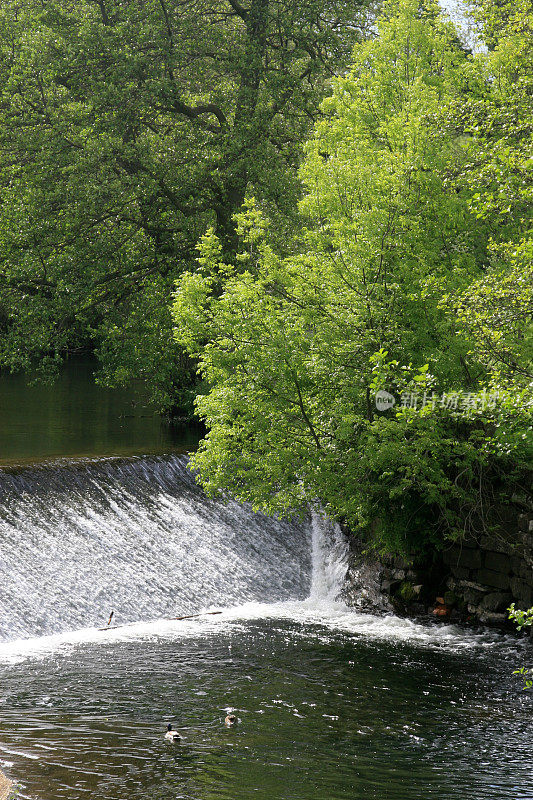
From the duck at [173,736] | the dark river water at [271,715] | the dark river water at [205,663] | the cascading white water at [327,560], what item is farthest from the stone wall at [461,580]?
the duck at [173,736]

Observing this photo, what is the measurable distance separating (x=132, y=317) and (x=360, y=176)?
28.0ft

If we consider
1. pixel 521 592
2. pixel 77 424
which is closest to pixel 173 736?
pixel 521 592

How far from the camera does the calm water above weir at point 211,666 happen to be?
7461 millimetres

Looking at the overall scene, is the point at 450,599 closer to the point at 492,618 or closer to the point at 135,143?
the point at 492,618

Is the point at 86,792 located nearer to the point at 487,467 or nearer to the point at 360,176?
the point at 487,467

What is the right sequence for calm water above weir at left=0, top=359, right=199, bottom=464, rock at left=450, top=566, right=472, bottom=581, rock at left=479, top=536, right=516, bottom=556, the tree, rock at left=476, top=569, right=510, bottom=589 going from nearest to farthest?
rock at left=479, top=536, right=516, bottom=556 → rock at left=476, top=569, right=510, bottom=589 → rock at left=450, top=566, right=472, bottom=581 → calm water above weir at left=0, top=359, right=199, bottom=464 → the tree

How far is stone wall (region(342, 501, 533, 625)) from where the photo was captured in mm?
12750

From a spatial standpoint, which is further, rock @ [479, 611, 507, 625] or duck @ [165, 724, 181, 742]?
rock @ [479, 611, 507, 625]

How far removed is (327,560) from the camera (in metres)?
15.7

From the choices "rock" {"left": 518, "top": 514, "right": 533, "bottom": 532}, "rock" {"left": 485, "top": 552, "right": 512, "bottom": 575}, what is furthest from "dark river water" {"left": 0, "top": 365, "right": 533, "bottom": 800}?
"rock" {"left": 518, "top": 514, "right": 533, "bottom": 532}

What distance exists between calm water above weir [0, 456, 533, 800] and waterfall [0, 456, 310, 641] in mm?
30

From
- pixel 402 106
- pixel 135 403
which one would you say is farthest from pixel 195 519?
pixel 135 403

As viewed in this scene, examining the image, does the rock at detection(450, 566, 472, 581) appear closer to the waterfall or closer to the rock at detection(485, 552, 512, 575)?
the rock at detection(485, 552, 512, 575)

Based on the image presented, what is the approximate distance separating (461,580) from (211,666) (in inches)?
186
